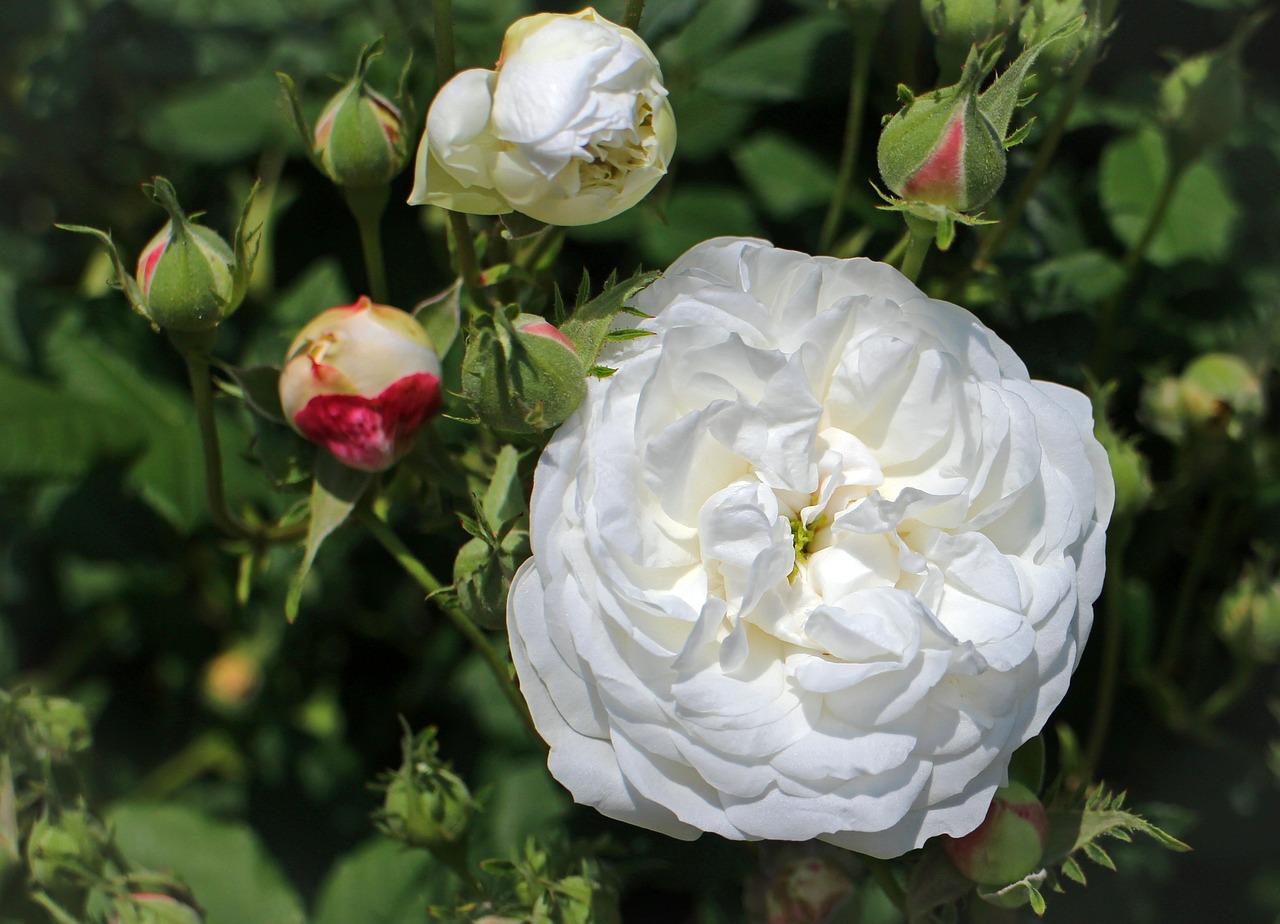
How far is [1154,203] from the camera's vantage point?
1678mm

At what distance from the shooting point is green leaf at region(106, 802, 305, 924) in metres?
1.59

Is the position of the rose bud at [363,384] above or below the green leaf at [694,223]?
above

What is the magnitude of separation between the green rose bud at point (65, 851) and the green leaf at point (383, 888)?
1.26 feet

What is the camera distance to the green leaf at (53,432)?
1.49 meters

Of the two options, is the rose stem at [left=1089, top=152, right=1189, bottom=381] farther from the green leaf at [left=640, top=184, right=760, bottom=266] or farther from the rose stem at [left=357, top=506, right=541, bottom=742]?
the rose stem at [left=357, top=506, right=541, bottom=742]

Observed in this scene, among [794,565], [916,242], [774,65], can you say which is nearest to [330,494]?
[794,565]

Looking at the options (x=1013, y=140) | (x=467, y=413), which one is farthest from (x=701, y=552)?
(x=1013, y=140)

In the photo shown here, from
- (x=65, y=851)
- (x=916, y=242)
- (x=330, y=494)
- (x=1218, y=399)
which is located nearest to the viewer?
(x=916, y=242)

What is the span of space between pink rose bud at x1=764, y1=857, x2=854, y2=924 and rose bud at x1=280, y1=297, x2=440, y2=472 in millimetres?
584

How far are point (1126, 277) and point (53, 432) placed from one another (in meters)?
1.45

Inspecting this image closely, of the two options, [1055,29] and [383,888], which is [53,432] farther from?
[1055,29]

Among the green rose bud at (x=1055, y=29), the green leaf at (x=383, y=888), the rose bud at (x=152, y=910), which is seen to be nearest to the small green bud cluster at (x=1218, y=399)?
the green rose bud at (x=1055, y=29)

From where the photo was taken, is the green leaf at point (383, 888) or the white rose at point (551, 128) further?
the green leaf at point (383, 888)

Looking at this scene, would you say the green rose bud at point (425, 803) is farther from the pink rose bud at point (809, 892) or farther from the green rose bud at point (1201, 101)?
the green rose bud at point (1201, 101)
